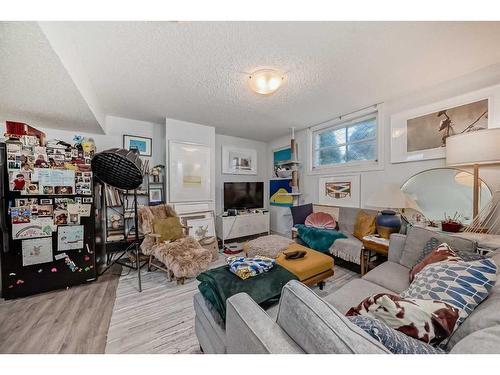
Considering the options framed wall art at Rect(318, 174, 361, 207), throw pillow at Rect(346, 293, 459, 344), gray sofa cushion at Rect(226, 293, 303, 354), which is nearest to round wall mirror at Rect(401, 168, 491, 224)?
framed wall art at Rect(318, 174, 361, 207)

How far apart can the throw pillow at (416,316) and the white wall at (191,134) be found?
10.2 feet

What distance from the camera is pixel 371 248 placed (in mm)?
2209

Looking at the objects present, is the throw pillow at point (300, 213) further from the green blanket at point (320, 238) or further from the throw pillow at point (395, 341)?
the throw pillow at point (395, 341)

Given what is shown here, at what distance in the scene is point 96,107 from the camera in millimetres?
2344

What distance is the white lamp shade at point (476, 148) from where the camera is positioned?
Answer: 149 cm

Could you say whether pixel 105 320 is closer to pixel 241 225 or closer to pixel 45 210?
pixel 45 210

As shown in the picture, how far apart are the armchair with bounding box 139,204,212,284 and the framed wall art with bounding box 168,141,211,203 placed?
580 millimetres

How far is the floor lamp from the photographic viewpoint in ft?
4.90

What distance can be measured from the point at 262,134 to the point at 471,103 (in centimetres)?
302

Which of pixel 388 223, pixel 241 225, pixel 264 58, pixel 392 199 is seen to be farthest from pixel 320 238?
pixel 264 58

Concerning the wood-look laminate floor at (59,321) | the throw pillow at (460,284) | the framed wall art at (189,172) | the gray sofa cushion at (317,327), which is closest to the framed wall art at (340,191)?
the throw pillow at (460,284)
